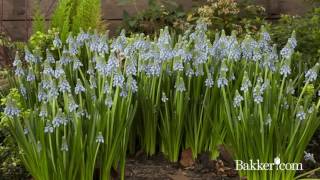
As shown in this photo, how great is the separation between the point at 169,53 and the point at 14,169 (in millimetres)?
1199

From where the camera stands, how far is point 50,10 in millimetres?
6867

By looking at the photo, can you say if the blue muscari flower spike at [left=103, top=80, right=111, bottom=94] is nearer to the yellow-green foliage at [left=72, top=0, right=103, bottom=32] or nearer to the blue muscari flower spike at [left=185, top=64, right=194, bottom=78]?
the blue muscari flower spike at [left=185, top=64, right=194, bottom=78]

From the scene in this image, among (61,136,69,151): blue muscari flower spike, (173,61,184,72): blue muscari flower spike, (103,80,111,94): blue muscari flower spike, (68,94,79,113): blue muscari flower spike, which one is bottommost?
(61,136,69,151): blue muscari flower spike

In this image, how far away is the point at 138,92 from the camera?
3.11 meters

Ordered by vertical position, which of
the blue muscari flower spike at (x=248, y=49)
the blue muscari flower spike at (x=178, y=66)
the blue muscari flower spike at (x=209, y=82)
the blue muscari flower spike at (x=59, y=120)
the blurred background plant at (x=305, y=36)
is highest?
the blurred background plant at (x=305, y=36)

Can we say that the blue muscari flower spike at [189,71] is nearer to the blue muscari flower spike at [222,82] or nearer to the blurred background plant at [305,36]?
the blue muscari flower spike at [222,82]

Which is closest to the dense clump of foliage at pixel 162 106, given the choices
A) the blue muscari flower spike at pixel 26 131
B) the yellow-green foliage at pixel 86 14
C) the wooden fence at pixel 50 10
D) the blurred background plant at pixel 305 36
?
the blue muscari flower spike at pixel 26 131

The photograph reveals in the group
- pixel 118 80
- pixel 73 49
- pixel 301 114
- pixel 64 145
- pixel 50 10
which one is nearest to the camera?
pixel 64 145

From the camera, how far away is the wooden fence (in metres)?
6.45

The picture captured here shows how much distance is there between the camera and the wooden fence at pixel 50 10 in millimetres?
6453

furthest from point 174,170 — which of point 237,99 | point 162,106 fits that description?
point 237,99

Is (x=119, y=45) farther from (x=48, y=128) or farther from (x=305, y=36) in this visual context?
(x=305, y=36)

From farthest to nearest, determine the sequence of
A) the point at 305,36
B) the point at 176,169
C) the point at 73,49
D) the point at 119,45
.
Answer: the point at 305,36 < the point at 73,49 < the point at 119,45 < the point at 176,169

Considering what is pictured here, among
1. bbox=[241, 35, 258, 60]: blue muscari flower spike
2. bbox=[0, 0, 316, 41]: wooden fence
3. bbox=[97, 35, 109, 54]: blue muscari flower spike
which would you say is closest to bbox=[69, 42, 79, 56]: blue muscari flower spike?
bbox=[97, 35, 109, 54]: blue muscari flower spike
